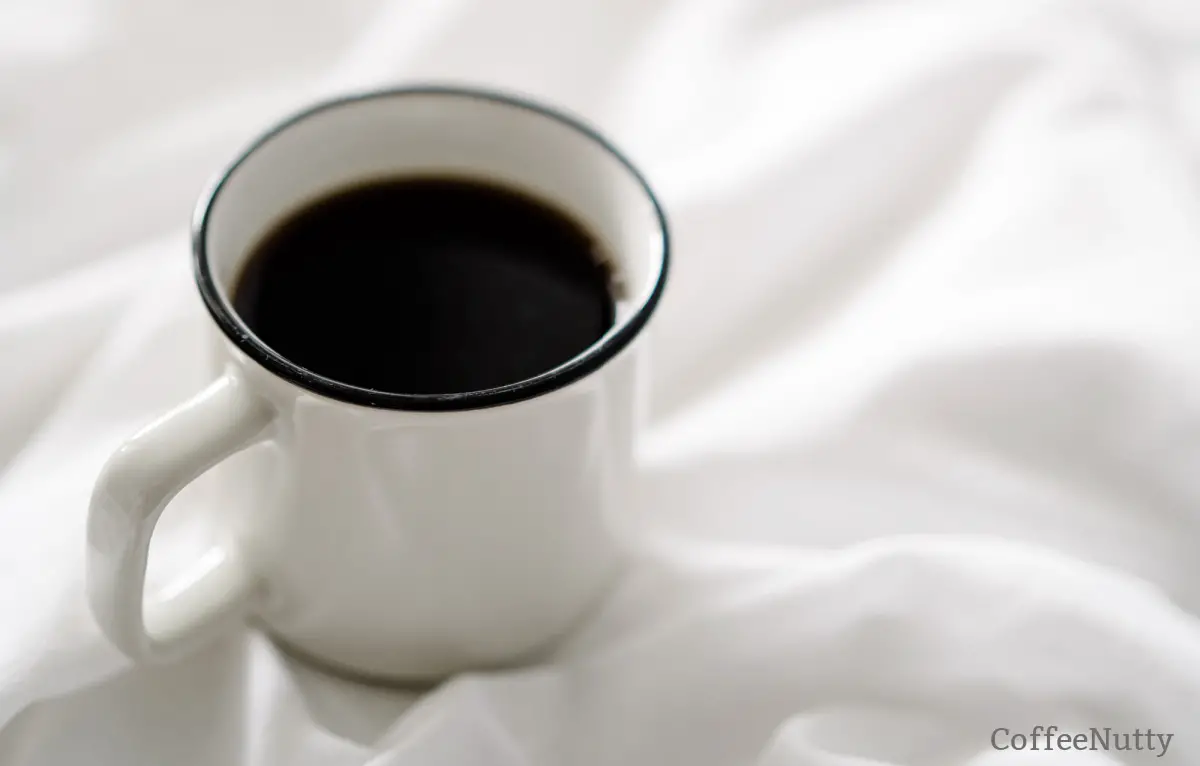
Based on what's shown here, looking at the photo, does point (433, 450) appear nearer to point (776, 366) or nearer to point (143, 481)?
point (143, 481)

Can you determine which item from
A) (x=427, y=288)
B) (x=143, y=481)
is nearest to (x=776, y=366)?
(x=427, y=288)

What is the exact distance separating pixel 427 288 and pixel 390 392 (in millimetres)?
109

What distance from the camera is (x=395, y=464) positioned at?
35 centimetres

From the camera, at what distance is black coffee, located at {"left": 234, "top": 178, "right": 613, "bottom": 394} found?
0.41 metres

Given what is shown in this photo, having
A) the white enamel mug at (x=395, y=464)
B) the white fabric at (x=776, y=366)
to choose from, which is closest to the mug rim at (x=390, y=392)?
the white enamel mug at (x=395, y=464)

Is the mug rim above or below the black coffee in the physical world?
above

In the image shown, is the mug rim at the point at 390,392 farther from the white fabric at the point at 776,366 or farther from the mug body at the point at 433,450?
the white fabric at the point at 776,366

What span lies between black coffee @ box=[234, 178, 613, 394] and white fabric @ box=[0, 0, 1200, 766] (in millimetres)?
106

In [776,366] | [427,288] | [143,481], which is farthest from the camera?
[776,366]

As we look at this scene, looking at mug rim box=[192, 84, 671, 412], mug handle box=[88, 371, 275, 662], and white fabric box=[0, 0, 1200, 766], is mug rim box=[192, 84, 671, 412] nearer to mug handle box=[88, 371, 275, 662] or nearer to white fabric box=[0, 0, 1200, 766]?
mug handle box=[88, 371, 275, 662]

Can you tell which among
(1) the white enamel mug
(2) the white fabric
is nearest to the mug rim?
(1) the white enamel mug

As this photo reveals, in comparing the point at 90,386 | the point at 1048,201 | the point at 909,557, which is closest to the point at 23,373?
the point at 90,386

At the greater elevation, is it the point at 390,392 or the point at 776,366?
the point at 390,392

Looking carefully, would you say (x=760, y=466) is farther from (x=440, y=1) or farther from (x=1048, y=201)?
(x=440, y=1)
